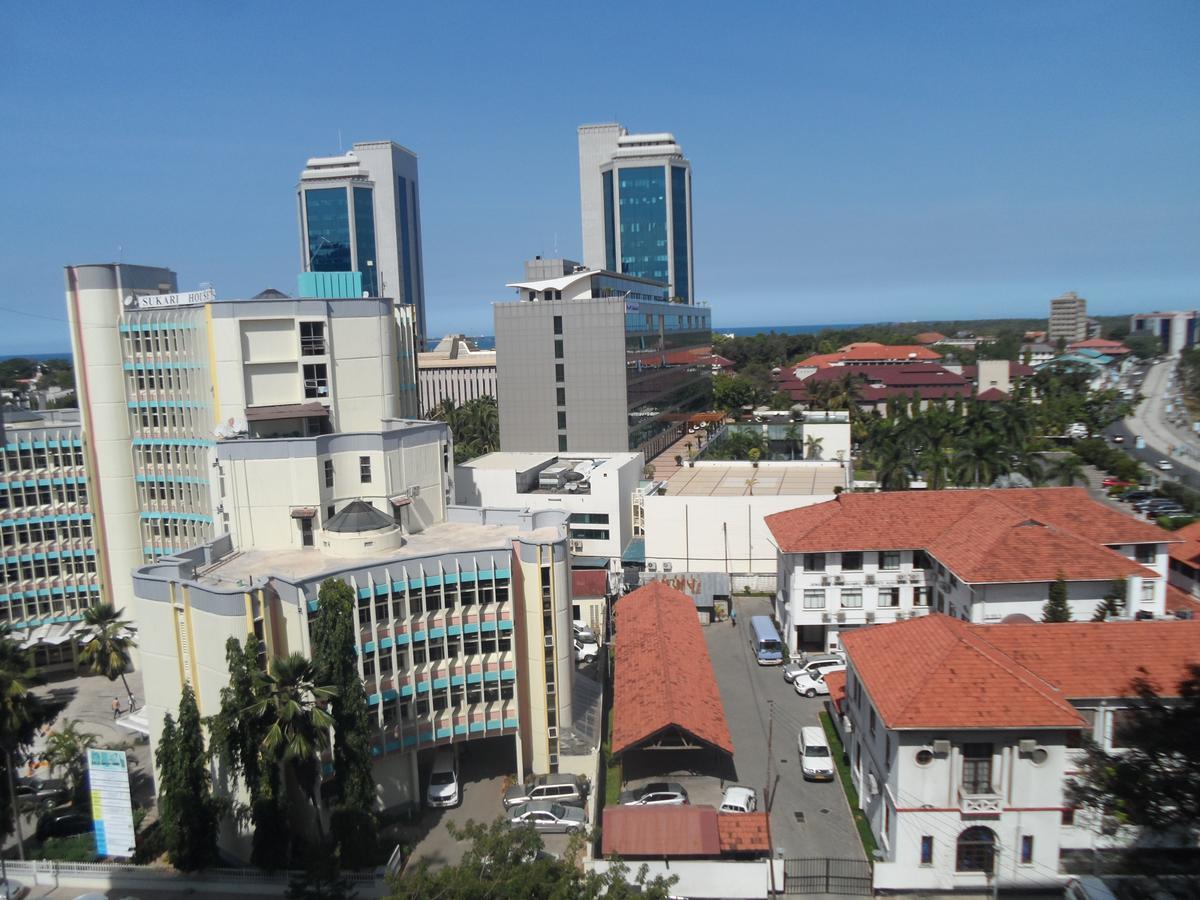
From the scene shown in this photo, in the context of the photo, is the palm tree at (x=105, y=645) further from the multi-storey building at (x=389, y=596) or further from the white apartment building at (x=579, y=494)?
the white apartment building at (x=579, y=494)

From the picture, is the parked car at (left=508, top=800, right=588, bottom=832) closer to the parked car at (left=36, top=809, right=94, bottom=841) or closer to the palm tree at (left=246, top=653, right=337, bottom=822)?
the palm tree at (left=246, top=653, right=337, bottom=822)

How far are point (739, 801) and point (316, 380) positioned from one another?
972 inches

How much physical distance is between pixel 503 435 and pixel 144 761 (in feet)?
125

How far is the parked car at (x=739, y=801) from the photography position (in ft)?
88.1

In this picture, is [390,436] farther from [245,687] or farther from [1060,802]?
[1060,802]

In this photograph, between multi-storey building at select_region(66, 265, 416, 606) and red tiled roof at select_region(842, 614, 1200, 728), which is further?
multi-storey building at select_region(66, 265, 416, 606)

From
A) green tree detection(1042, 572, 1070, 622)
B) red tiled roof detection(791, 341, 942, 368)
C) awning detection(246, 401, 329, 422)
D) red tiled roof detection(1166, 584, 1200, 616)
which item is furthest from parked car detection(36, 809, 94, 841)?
red tiled roof detection(791, 341, 942, 368)

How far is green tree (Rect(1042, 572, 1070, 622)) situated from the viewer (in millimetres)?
31391

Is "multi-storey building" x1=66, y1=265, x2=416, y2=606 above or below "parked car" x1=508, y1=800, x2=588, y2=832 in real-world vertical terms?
above

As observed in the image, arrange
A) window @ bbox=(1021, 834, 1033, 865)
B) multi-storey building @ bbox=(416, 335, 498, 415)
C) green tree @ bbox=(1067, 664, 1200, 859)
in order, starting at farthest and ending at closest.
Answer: multi-storey building @ bbox=(416, 335, 498, 415) → window @ bbox=(1021, 834, 1033, 865) → green tree @ bbox=(1067, 664, 1200, 859)

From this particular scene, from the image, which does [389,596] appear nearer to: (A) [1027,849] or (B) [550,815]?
(B) [550,815]

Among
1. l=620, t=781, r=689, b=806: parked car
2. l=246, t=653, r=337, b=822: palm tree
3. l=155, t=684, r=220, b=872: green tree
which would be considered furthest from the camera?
l=620, t=781, r=689, b=806: parked car

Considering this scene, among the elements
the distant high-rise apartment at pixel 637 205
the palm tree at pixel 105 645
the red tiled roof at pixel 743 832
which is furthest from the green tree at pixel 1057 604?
the distant high-rise apartment at pixel 637 205

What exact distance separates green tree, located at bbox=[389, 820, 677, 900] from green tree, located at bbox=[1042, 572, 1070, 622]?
19082mm
